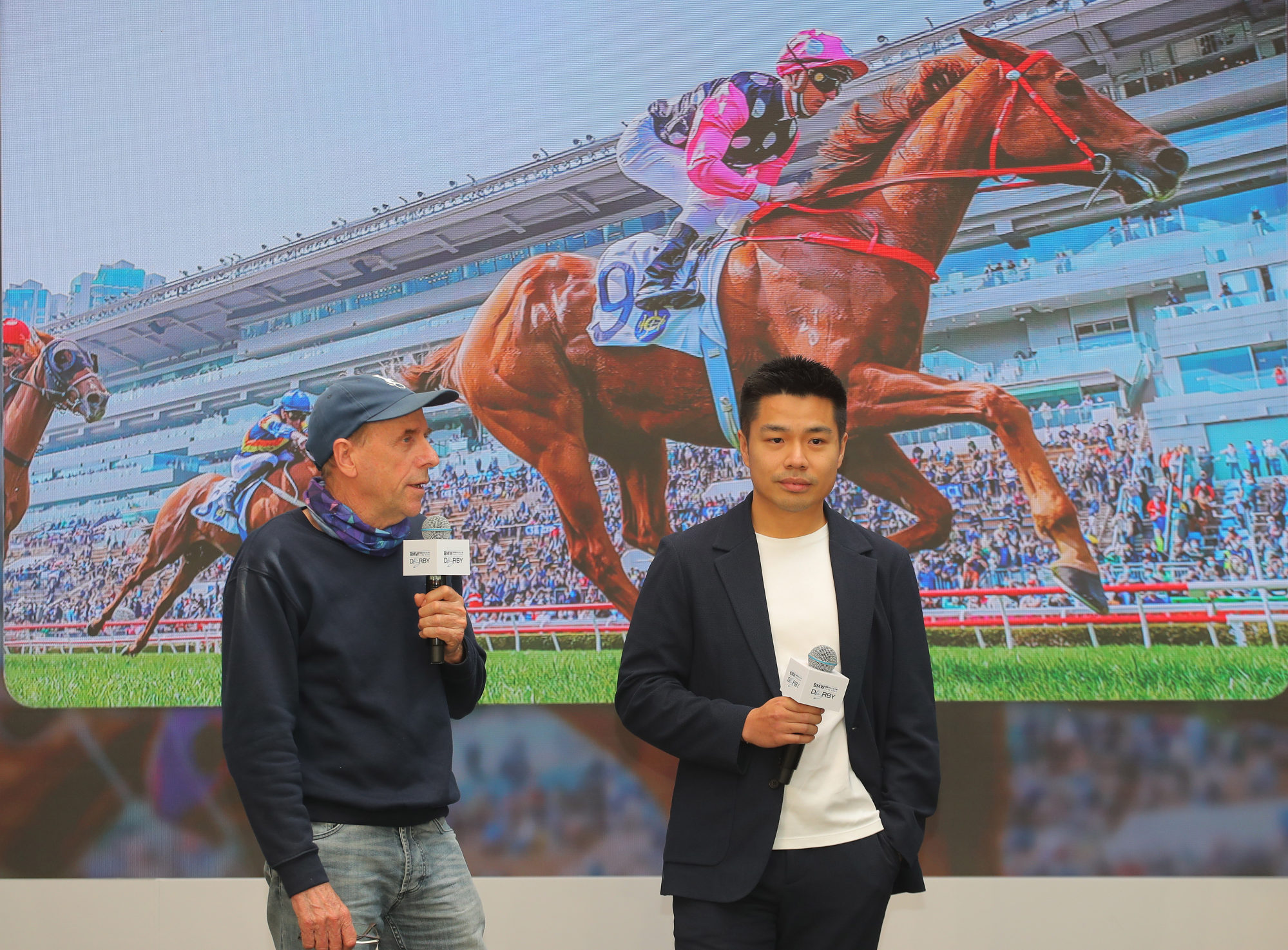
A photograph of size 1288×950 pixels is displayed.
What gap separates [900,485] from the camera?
2.60 m

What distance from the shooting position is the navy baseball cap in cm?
162

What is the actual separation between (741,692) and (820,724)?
13cm

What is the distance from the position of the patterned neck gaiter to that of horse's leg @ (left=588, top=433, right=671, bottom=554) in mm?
1133

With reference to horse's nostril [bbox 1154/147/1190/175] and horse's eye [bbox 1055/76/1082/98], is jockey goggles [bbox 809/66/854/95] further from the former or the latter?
horse's nostril [bbox 1154/147/1190/175]

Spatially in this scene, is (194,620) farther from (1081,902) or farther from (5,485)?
(1081,902)

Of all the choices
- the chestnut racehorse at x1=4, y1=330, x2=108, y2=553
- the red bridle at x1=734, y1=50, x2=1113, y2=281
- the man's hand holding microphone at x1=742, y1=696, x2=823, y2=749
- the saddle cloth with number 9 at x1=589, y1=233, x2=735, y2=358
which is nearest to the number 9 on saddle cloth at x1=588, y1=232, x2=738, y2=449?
the saddle cloth with number 9 at x1=589, y1=233, x2=735, y2=358

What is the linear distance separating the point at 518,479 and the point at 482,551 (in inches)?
8.8

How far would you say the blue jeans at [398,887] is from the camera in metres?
1.48

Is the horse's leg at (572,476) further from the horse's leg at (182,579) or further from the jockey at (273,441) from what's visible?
the horse's leg at (182,579)

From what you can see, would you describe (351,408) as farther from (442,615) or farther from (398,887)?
(398,887)

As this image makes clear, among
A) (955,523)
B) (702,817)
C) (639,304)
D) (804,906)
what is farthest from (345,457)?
(955,523)

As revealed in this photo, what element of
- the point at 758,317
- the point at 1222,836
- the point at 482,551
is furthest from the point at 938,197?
the point at 1222,836

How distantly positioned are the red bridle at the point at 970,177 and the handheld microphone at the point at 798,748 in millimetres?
1459

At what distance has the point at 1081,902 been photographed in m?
2.44
